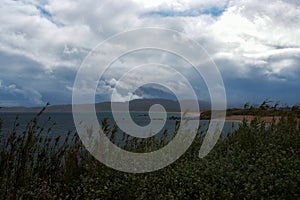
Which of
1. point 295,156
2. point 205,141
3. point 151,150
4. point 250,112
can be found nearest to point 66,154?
point 151,150

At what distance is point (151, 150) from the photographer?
714cm

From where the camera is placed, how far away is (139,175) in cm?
589

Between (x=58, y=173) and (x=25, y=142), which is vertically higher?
(x=25, y=142)

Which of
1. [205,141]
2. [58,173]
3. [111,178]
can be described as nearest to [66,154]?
[58,173]

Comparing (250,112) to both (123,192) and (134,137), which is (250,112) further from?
(123,192)

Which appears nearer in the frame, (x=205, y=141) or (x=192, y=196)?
(x=192, y=196)

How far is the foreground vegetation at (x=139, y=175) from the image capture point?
16.7 ft

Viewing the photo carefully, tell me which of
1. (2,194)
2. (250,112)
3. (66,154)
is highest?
(250,112)

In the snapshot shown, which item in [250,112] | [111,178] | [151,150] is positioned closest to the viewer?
[111,178]

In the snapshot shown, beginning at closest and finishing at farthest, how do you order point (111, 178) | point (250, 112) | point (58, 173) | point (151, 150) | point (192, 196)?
point (192, 196) → point (111, 178) → point (58, 173) → point (151, 150) → point (250, 112)

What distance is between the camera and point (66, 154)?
21.8 ft

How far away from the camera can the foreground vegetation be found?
16.7 feet

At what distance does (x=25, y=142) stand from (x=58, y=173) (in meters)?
0.73

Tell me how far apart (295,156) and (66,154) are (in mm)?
3798
